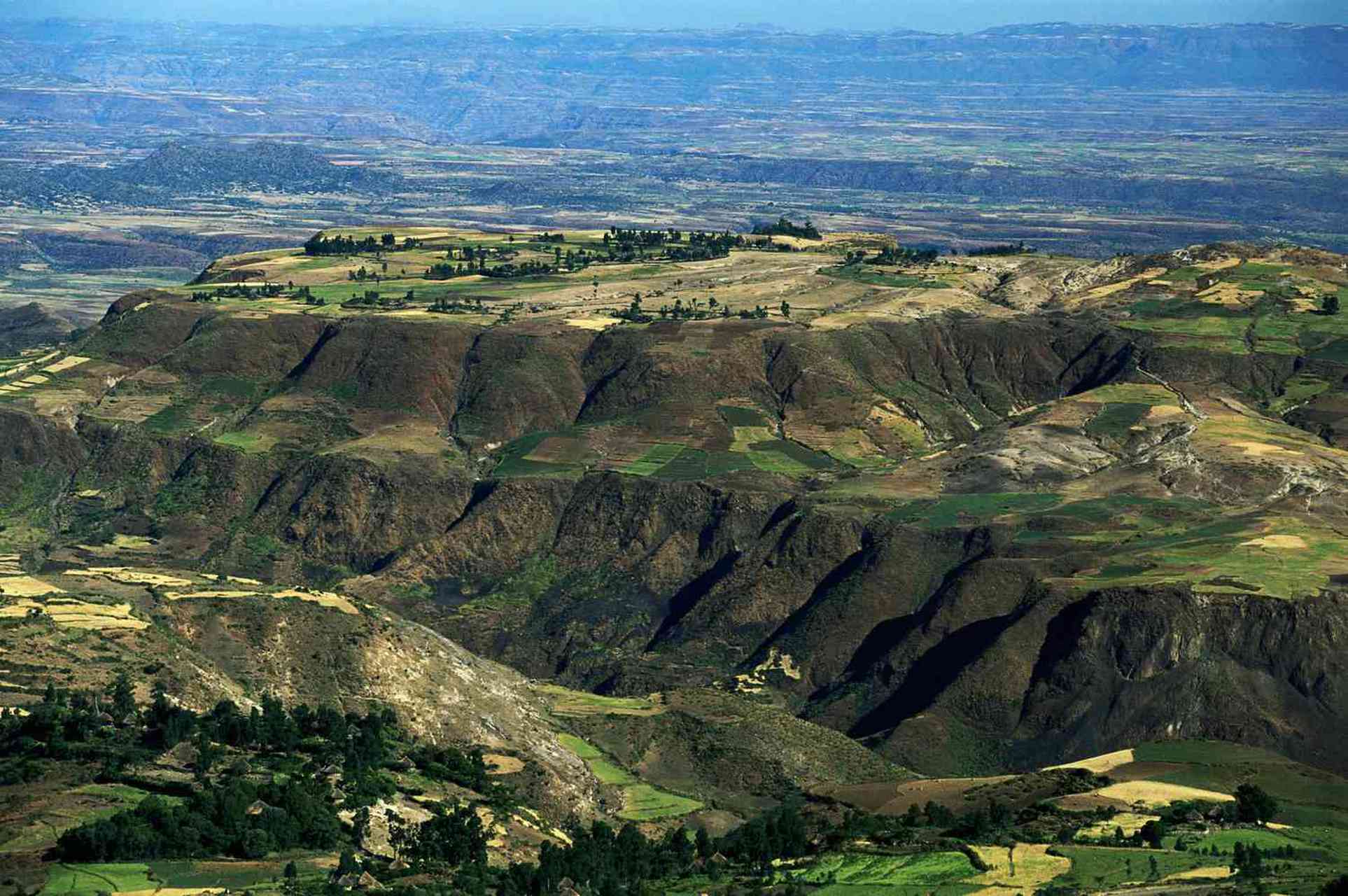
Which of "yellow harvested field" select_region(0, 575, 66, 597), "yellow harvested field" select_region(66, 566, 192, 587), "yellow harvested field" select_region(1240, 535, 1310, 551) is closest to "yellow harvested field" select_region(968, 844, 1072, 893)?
"yellow harvested field" select_region(1240, 535, 1310, 551)

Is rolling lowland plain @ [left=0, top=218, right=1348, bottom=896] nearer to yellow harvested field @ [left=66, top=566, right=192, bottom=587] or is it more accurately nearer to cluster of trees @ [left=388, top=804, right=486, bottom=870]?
cluster of trees @ [left=388, top=804, right=486, bottom=870]

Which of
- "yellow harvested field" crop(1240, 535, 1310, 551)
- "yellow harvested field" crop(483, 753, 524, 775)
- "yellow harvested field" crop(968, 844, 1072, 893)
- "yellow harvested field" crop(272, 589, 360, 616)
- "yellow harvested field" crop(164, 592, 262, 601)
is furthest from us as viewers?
"yellow harvested field" crop(1240, 535, 1310, 551)

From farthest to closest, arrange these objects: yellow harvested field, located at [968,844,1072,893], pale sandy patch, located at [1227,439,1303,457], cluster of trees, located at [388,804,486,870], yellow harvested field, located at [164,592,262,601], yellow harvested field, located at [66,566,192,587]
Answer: pale sandy patch, located at [1227,439,1303,457], yellow harvested field, located at [66,566,192,587], yellow harvested field, located at [164,592,262,601], cluster of trees, located at [388,804,486,870], yellow harvested field, located at [968,844,1072,893]

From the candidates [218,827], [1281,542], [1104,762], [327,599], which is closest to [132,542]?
[327,599]

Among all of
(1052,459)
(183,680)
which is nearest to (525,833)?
(183,680)

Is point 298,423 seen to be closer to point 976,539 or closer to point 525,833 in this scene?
point 976,539

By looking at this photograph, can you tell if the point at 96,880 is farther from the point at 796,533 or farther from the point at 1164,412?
the point at 1164,412
